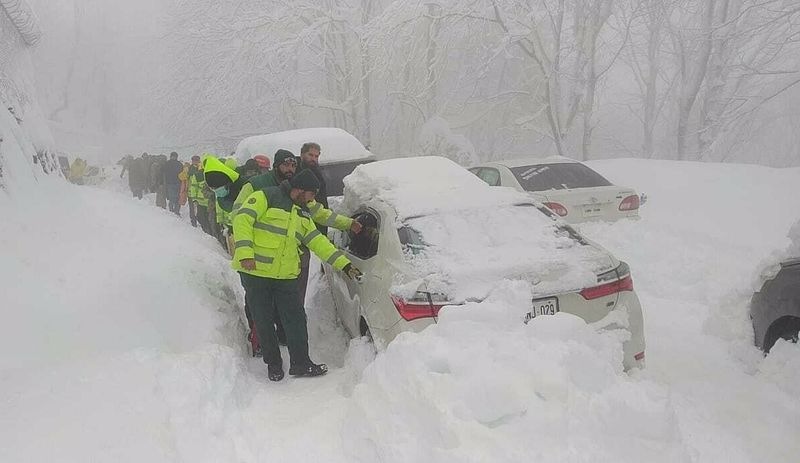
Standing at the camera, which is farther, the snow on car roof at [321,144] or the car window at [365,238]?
the snow on car roof at [321,144]

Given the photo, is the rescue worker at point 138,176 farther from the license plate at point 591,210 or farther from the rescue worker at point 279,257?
the rescue worker at point 279,257

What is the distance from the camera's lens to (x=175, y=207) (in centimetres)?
1414

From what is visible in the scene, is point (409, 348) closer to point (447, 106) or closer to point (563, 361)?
point (563, 361)

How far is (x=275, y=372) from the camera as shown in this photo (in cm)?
461

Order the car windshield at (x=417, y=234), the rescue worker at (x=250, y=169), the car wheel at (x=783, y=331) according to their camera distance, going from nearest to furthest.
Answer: the car wheel at (x=783, y=331), the car windshield at (x=417, y=234), the rescue worker at (x=250, y=169)

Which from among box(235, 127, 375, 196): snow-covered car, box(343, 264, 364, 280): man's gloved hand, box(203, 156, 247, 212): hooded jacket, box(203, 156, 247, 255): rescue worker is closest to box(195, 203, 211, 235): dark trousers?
box(235, 127, 375, 196): snow-covered car

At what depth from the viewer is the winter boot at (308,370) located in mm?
4539

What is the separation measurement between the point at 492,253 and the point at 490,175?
18.0 ft

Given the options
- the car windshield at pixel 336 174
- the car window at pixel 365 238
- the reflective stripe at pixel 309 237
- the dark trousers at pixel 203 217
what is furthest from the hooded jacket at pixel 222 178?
the dark trousers at pixel 203 217

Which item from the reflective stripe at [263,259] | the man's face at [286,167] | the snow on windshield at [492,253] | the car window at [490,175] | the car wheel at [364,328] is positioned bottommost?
the car window at [490,175]

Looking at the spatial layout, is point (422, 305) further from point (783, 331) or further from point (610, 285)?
point (783, 331)

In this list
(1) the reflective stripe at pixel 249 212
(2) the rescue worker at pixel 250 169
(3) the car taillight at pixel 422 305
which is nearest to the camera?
(3) the car taillight at pixel 422 305

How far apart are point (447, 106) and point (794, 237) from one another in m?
18.9

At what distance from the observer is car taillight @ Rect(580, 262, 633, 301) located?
385 centimetres
